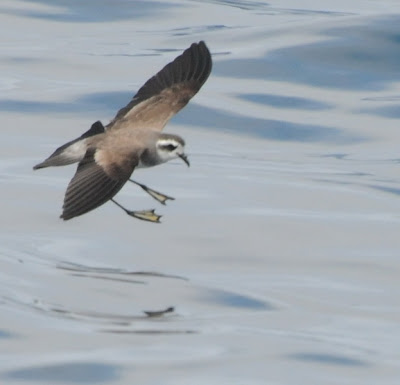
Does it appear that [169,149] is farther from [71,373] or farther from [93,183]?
[71,373]

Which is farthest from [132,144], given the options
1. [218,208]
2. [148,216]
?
[218,208]

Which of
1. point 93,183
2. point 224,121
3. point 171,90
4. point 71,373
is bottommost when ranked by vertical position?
point 224,121

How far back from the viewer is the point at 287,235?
1165 cm

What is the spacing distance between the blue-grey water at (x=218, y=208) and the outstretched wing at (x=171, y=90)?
91 centimetres

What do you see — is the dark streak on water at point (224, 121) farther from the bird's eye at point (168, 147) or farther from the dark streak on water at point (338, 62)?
the bird's eye at point (168, 147)

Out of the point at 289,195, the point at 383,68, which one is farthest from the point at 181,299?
the point at 383,68

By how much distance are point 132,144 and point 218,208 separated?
2.36 meters

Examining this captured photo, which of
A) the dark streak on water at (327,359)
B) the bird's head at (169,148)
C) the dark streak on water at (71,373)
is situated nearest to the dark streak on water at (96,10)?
the bird's head at (169,148)

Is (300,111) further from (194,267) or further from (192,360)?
(192,360)

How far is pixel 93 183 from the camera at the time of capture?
936cm

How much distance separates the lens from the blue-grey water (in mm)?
8969

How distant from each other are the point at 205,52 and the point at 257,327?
262 centimetres

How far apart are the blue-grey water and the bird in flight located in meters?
0.67

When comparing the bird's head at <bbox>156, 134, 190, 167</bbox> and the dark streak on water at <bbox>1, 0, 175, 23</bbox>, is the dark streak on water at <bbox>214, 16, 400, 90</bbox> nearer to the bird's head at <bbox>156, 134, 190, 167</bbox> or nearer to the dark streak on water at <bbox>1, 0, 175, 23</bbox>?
the dark streak on water at <bbox>1, 0, 175, 23</bbox>
